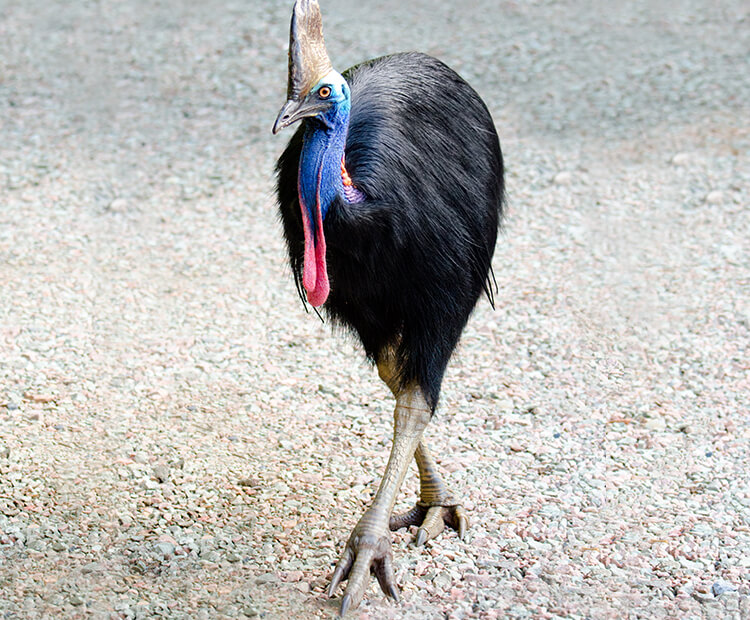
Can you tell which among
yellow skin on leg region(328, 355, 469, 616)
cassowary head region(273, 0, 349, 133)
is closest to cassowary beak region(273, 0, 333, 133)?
cassowary head region(273, 0, 349, 133)

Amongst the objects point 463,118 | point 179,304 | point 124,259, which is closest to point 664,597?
point 463,118

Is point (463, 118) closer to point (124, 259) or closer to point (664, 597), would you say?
point (664, 597)

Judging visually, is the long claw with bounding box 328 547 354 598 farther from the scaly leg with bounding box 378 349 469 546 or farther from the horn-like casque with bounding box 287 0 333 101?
the horn-like casque with bounding box 287 0 333 101

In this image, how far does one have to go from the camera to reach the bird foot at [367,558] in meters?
2.85

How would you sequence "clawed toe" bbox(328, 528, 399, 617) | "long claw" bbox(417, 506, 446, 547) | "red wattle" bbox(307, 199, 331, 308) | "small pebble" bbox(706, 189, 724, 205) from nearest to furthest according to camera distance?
"red wattle" bbox(307, 199, 331, 308)
"clawed toe" bbox(328, 528, 399, 617)
"long claw" bbox(417, 506, 446, 547)
"small pebble" bbox(706, 189, 724, 205)

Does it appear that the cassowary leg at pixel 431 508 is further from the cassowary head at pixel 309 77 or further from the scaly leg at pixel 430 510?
the cassowary head at pixel 309 77

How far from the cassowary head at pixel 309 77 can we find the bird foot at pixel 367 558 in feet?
3.47

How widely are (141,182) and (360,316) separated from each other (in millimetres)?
3166

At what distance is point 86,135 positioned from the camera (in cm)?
630

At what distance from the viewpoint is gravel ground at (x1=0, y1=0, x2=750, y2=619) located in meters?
3.07

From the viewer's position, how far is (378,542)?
287 centimetres

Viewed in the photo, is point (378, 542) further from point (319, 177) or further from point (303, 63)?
point (303, 63)

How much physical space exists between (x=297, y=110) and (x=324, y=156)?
13 centimetres

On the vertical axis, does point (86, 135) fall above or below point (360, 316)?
below
